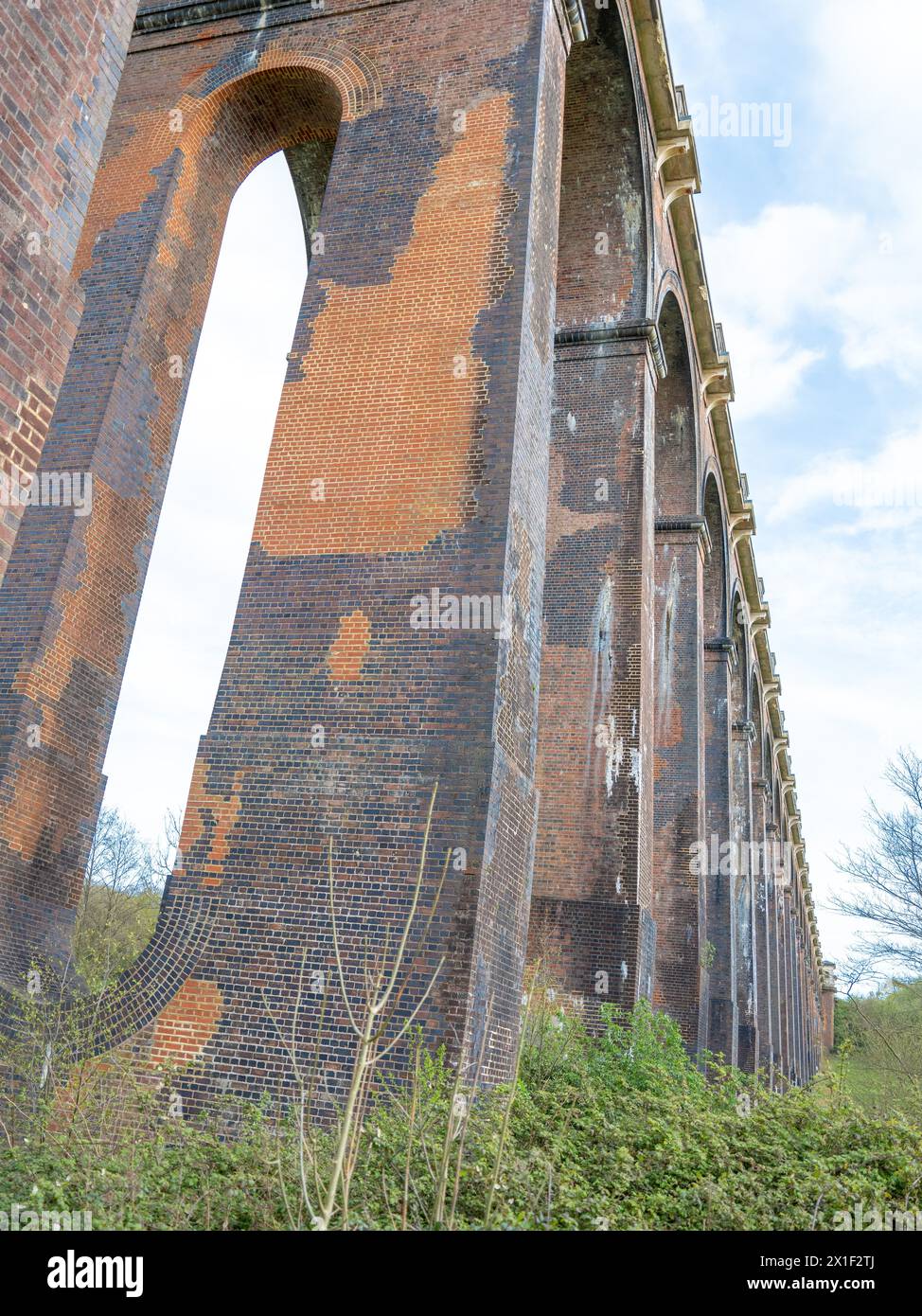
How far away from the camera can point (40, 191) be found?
14.8ft

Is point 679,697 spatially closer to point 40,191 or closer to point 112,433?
point 112,433

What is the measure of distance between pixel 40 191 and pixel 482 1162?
4981 mm

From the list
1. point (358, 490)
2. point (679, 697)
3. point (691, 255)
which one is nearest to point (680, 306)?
point (691, 255)

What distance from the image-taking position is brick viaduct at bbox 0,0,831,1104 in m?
6.92

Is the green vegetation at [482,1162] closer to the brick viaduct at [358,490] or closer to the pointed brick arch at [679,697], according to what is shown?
the brick viaduct at [358,490]

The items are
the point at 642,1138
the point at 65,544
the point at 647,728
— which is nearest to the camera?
the point at 642,1138

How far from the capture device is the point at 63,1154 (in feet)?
18.8

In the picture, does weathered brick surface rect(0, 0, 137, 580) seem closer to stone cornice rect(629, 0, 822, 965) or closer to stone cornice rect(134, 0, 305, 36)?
stone cornice rect(134, 0, 305, 36)

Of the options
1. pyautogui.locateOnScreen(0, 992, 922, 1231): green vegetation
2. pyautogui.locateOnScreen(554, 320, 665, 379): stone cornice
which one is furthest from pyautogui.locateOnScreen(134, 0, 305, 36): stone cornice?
pyautogui.locateOnScreen(0, 992, 922, 1231): green vegetation

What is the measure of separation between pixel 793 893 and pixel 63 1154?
156 feet

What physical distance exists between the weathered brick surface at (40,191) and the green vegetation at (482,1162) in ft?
9.87

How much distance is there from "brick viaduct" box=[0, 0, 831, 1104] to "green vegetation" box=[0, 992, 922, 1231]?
647mm

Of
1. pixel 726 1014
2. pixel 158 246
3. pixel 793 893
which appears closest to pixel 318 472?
pixel 158 246
